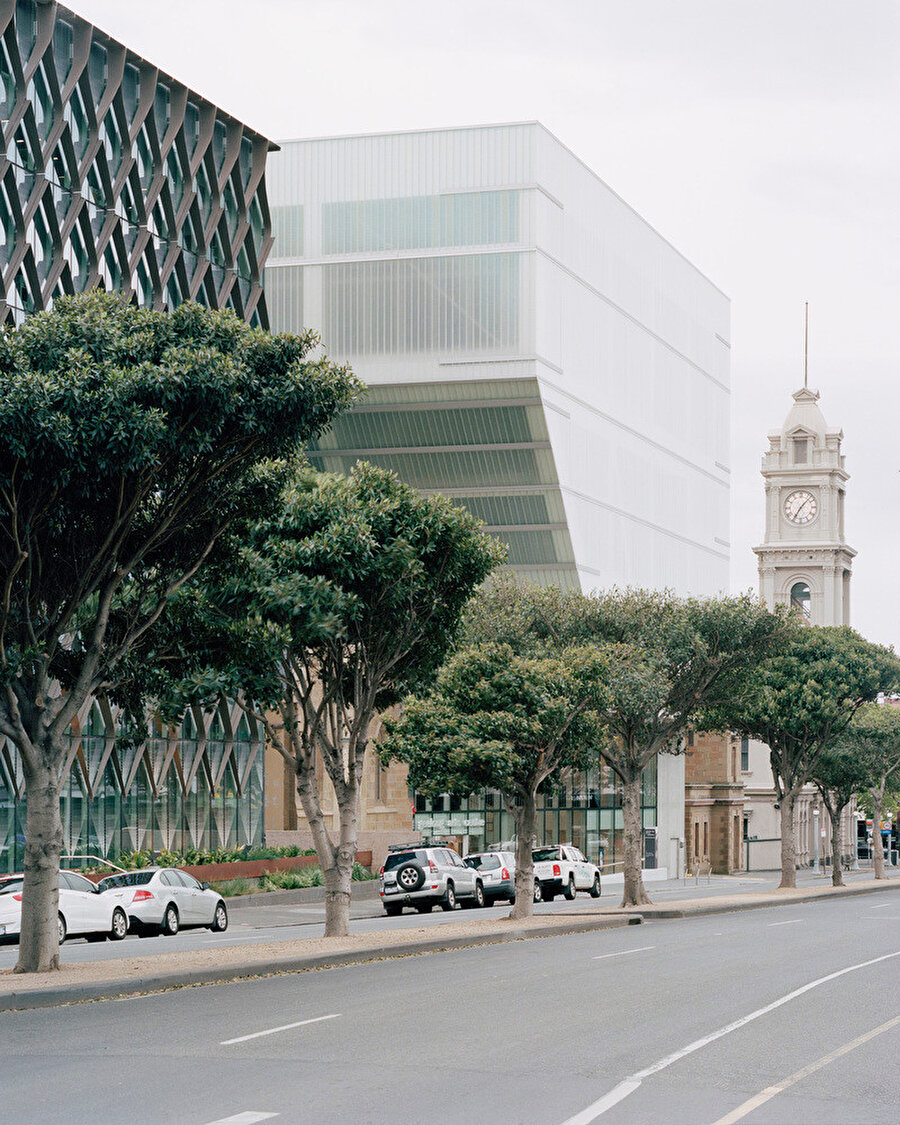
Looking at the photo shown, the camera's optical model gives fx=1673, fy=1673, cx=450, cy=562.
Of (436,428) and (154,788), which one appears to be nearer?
(154,788)

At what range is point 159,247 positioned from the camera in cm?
5072

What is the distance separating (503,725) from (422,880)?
1203cm

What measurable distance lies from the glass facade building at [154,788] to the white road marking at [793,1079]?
3104 cm

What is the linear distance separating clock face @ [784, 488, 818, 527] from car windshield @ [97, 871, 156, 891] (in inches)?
4515

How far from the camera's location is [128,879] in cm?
3484

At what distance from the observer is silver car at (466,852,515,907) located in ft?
159

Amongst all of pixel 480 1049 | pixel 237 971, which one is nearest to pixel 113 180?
pixel 237 971

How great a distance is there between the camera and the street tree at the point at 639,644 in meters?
40.3

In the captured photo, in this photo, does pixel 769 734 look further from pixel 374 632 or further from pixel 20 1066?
pixel 20 1066

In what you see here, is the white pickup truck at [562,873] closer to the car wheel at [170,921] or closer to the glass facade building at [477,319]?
the car wheel at [170,921]

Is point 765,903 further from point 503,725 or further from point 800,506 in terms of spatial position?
point 800,506

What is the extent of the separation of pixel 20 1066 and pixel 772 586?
13360 centimetres

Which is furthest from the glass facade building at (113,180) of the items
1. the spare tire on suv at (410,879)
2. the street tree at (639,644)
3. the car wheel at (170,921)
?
the spare tire on suv at (410,879)

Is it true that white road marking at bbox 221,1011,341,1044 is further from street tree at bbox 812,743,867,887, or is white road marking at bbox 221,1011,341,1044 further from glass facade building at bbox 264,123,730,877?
glass facade building at bbox 264,123,730,877
